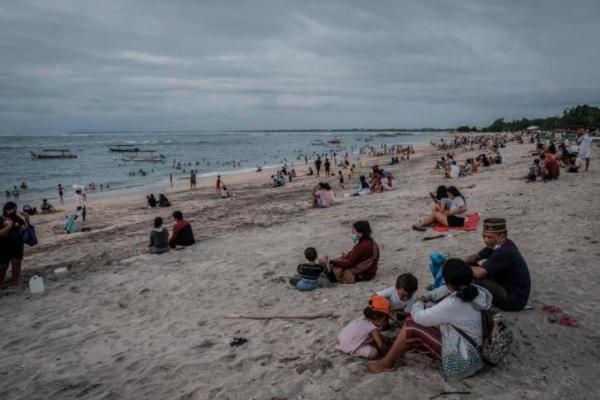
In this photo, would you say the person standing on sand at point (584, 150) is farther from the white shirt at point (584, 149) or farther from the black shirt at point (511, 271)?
the black shirt at point (511, 271)

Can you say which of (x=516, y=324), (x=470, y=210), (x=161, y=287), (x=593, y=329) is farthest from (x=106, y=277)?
(x=470, y=210)

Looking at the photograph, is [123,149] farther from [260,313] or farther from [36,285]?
[260,313]

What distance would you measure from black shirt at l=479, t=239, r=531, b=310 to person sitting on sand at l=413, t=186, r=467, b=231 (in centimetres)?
473

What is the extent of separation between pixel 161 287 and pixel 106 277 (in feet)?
5.88

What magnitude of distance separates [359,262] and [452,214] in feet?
13.1

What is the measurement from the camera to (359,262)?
6.89m

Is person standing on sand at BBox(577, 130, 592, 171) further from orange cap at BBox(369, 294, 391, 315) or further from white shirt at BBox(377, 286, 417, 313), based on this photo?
orange cap at BBox(369, 294, 391, 315)

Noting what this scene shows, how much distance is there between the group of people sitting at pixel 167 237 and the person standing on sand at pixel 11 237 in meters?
2.82

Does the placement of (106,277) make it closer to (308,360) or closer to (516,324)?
(308,360)

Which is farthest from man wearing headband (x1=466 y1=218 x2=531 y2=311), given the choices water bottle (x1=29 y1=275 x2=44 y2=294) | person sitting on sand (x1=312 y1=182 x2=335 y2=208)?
person sitting on sand (x1=312 y1=182 x2=335 y2=208)

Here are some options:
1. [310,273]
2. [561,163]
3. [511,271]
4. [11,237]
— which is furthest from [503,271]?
[561,163]

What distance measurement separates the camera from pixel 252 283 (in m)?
7.67

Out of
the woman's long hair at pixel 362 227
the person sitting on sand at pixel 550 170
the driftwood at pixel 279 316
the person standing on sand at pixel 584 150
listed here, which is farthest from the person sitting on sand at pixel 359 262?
the person standing on sand at pixel 584 150

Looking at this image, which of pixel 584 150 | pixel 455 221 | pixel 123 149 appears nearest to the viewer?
pixel 455 221
